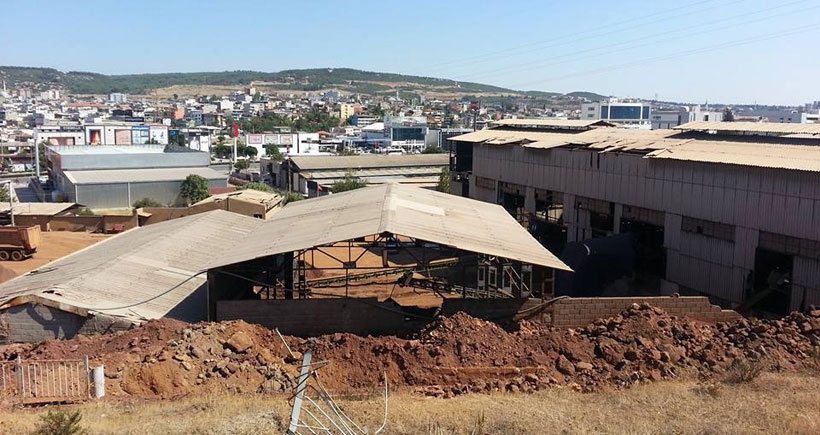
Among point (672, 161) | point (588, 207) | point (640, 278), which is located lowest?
point (640, 278)

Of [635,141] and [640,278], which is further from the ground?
[635,141]

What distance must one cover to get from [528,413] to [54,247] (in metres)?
32.7

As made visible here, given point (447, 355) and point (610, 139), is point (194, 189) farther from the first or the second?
point (447, 355)

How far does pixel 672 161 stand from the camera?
26094 mm

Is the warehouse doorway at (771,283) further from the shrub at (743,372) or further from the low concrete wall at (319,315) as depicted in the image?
the low concrete wall at (319,315)

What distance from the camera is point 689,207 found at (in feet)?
82.5

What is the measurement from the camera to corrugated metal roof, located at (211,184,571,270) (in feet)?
58.8

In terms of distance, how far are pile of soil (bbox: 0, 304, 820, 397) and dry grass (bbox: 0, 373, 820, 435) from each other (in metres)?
0.84

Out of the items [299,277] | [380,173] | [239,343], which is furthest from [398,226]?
[380,173]

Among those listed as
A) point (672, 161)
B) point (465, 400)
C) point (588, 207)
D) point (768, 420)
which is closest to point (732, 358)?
point (768, 420)

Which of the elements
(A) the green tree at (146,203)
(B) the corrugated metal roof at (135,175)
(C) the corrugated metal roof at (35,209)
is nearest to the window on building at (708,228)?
(C) the corrugated metal roof at (35,209)

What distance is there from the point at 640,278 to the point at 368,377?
16.1 m

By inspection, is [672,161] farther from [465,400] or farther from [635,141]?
[465,400]

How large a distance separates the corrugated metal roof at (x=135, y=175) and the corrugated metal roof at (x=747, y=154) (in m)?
54.2
